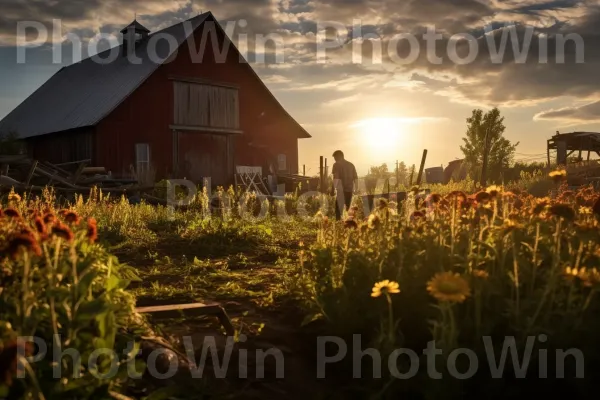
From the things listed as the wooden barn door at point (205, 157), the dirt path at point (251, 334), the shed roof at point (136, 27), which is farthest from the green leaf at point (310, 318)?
the shed roof at point (136, 27)

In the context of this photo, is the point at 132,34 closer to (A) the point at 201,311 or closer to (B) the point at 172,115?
(B) the point at 172,115

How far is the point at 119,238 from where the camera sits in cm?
919

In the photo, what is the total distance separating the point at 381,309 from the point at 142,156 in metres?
20.4

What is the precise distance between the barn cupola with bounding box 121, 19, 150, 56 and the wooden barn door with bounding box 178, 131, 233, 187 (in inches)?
249

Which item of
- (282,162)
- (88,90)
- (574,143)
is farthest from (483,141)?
(88,90)

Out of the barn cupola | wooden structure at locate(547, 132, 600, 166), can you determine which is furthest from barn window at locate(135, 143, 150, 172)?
wooden structure at locate(547, 132, 600, 166)

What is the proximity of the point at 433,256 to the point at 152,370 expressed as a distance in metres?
2.04

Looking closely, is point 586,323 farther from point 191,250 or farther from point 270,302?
point 191,250

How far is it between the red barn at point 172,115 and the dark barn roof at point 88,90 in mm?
74

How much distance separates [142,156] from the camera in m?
22.6

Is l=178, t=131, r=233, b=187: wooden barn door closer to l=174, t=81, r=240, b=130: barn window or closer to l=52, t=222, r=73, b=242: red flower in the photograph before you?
l=174, t=81, r=240, b=130: barn window

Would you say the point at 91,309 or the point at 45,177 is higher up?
the point at 45,177

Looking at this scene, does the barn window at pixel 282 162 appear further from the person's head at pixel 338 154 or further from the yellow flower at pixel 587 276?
the yellow flower at pixel 587 276

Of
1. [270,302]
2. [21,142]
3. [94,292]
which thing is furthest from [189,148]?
[94,292]
